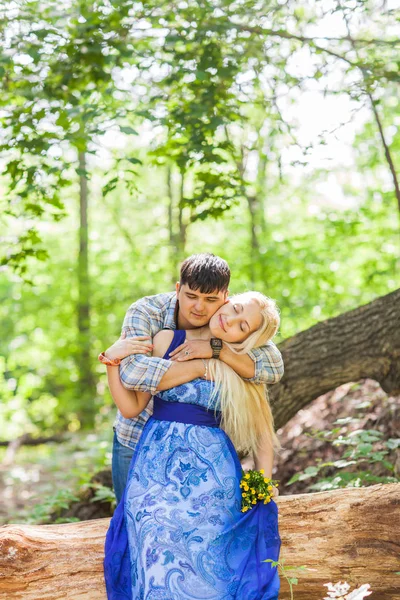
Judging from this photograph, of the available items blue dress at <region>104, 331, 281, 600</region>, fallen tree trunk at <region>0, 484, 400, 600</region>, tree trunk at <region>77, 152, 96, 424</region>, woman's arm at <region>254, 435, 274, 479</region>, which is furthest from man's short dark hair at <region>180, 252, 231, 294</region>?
tree trunk at <region>77, 152, 96, 424</region>

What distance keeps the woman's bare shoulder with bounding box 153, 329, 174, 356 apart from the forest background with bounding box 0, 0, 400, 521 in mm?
1434

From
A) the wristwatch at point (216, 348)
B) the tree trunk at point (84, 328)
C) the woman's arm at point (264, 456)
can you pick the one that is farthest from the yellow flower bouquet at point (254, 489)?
the tree trunk at point (84, 328)

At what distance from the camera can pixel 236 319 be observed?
2.93 meters

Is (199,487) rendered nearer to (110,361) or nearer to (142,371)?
(142,371)

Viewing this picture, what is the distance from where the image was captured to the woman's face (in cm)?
293

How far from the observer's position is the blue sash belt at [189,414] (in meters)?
2.95

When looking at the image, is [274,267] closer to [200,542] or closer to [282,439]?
[282,439]

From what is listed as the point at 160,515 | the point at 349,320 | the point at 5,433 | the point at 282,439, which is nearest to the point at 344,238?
the point at 282,439

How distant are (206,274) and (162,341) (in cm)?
46

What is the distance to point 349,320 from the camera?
14.6ft

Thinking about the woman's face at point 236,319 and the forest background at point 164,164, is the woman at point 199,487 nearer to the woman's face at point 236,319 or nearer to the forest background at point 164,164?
the woman's face at point 236,319

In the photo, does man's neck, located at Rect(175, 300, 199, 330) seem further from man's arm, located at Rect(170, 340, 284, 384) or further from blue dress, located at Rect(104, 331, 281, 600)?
blue dress, located at Rect(104, 331, 281, 600)

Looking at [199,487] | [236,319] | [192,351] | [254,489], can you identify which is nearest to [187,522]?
[199,487]

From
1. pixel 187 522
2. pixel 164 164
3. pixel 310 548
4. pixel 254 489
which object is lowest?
pixel 310 548
